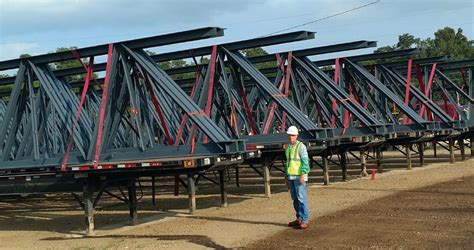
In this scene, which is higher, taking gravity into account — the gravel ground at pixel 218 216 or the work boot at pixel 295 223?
the work boot at pixel 295 223

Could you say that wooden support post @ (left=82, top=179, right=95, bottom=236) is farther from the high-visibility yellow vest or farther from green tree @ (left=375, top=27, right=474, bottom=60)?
green tree @ (left=375, top=27, right=474, bottom=60)

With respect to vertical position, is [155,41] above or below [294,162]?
above

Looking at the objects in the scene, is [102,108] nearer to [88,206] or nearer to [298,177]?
[88,206]

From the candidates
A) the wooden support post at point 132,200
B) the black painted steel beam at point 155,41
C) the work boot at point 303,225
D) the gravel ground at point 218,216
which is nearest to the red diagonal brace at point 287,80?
the gravel ground at point 218,216

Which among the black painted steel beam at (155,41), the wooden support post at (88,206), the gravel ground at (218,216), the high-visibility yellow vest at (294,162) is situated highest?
the black painted steel beam at (155,41)

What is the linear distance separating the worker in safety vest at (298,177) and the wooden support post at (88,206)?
4295 millimetres

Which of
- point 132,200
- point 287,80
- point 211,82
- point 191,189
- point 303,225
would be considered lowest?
point 303,225

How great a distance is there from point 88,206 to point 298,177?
4.66 m

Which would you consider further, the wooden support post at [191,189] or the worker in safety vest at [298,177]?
the wooden support post at [191,189]

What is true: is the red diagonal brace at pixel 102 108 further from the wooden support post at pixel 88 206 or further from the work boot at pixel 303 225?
the work boot at pixel 303 225

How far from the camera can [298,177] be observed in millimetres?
11172

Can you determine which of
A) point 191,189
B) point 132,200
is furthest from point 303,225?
point 132,200

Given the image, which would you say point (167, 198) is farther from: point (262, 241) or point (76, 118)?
point (262, 241)

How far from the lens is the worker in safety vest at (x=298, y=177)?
11.0 m
